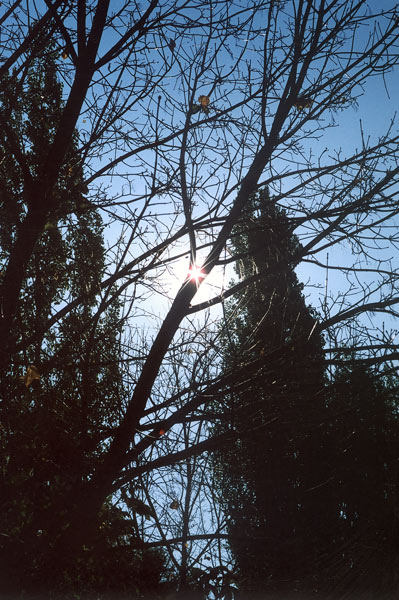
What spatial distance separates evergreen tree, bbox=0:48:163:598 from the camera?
307cm

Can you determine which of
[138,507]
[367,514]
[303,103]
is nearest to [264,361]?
[138,507]

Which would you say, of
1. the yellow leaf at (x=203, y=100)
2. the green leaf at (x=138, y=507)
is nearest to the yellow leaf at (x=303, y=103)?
the yellow leaf at (x=203, y=100)

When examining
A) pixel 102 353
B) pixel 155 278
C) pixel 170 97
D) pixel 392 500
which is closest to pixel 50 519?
pixel 102 353

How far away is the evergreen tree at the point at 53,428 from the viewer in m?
3.07

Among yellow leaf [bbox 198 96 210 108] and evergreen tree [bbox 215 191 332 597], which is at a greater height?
yellow leaf [bbox 198 96 210 108]

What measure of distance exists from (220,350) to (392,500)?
31.1 feet

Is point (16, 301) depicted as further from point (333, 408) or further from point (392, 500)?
point (392, 500)

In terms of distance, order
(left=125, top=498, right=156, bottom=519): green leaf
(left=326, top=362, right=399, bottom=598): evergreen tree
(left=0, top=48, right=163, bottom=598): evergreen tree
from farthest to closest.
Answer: (left=326, top=362, right=399, bottom=598): evergreen tree → (left=125, top=498, right=156, bottom=519): green leaf → (left=0, top=48, right=163, bottom=598): evergreen tree

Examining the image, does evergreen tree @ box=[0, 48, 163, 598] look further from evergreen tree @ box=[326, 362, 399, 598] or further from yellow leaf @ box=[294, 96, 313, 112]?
evergreen tree @ box=[326, 362, 399, 598]

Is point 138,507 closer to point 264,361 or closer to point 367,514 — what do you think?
point 264,361

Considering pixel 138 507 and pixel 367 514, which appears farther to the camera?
pixel 367 514

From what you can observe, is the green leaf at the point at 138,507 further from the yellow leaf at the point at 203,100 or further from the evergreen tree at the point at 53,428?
the yellow leaf at the point at 203,100

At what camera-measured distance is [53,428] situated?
12.1 ft

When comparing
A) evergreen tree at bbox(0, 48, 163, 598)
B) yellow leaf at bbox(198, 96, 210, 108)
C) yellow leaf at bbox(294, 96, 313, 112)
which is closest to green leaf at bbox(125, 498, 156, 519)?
evergreen tree at bbox(0, 48, 163, 598)
